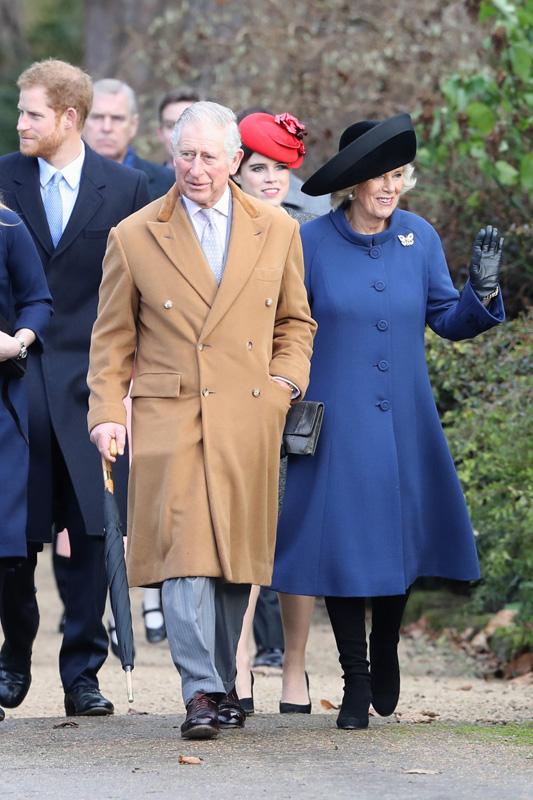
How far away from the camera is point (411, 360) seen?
595cm

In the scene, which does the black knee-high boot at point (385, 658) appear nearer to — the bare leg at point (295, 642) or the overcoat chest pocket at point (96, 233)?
the bare leg at point (295, 642)

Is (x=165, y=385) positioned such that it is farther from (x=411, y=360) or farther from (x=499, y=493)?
(x=499, y=493)

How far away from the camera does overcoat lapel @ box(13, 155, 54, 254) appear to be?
6648 millimetres

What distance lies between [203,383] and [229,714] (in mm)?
1085

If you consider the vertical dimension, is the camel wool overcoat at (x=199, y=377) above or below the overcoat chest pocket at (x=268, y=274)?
below

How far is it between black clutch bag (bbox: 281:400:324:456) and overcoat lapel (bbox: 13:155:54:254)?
1.33 m

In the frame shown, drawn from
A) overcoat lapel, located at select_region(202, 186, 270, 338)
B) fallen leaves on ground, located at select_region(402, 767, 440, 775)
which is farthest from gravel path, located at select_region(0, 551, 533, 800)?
overcoat lapel, located at select_region(202, 186, 270, 338)

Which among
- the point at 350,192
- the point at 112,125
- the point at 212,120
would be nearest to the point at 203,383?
the point at 212,120

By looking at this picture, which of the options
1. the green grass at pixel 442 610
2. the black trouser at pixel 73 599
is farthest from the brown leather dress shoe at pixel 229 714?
the green grass at pixel 442 610

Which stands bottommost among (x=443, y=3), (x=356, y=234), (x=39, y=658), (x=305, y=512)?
(x=39, y=658)

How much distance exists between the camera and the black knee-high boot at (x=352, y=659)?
5820 mm

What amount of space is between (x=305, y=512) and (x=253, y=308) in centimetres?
69

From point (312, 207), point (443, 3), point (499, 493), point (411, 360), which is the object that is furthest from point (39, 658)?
point (443, 3)

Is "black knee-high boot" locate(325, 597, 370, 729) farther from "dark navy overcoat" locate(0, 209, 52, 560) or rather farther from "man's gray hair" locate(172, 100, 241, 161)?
"man's gray hair" locate(172, 100, 241, 161)
